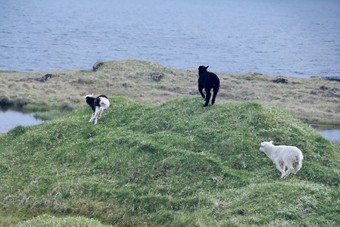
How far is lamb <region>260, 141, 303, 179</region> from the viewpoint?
16.6 meters

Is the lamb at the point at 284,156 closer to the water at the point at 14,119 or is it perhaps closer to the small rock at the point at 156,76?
the water at the point at 14,119

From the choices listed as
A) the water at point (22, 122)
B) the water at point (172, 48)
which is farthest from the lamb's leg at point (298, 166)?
the water at point (172, 48)

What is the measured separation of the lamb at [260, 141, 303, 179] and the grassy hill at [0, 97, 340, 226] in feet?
1.07

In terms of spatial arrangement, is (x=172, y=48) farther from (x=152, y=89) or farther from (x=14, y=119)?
(x=14, y=119)

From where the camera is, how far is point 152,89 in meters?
48.0

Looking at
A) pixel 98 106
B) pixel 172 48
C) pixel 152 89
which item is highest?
pixel 98 106

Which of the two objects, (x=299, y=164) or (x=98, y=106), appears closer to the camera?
(x=299, y=164)

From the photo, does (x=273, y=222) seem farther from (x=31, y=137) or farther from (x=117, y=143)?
(x=31, y=137)

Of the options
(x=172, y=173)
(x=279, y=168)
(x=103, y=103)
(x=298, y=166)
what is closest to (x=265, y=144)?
(x=279, y=168)

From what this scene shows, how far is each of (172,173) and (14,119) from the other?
24230mm

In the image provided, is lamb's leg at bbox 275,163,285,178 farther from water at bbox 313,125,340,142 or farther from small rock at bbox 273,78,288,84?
small rock at bbox 273,78,288,84

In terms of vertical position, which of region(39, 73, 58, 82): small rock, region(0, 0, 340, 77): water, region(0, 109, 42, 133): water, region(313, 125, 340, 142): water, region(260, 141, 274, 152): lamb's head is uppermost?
region(260, 141, 274, 152): lamb's head

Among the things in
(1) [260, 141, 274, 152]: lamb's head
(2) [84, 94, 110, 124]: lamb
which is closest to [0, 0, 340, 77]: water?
(2) [84, 94, 110, 124]: lamb

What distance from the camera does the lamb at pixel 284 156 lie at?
16641 millimetres
